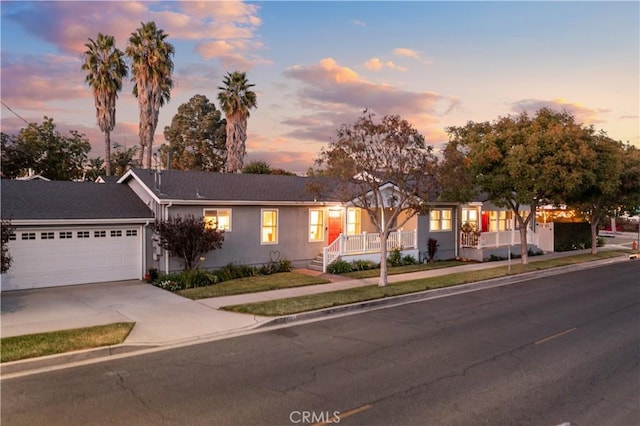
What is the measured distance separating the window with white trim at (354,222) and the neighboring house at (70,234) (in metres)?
10.1

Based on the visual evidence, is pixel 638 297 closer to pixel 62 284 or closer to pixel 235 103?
pixel 62 284

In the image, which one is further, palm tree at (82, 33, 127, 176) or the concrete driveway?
palm tree at (82, 33, 127, 176)

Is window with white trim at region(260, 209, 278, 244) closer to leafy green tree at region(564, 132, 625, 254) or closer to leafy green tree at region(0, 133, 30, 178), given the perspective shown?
leafy green tree at region(564, 132, 625, 254)

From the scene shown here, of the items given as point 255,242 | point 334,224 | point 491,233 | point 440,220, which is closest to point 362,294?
point 255,242

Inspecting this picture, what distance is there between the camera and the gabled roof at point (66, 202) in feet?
54.4

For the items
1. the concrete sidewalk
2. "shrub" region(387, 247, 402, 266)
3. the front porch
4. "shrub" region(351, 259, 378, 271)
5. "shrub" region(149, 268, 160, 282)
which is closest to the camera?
the concrete sidewalk

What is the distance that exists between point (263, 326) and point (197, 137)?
44228 millimetres

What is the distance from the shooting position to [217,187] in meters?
21.1

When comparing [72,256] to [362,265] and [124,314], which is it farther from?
[362,265]

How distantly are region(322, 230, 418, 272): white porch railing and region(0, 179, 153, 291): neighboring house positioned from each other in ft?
27.0

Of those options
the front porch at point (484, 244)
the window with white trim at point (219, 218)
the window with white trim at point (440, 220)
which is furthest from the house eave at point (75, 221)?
the front porch at point (484, 244)

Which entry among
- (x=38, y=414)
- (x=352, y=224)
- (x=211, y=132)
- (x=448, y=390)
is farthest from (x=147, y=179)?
(x=211, y=132)

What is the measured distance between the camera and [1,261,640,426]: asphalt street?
6.55 m

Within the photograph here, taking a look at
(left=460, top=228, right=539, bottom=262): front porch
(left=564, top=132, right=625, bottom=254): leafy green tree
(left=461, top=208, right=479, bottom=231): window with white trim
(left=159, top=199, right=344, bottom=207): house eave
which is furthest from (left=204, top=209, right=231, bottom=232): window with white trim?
(left=564, top=132, right=625, bottom=254): leafy green tree
